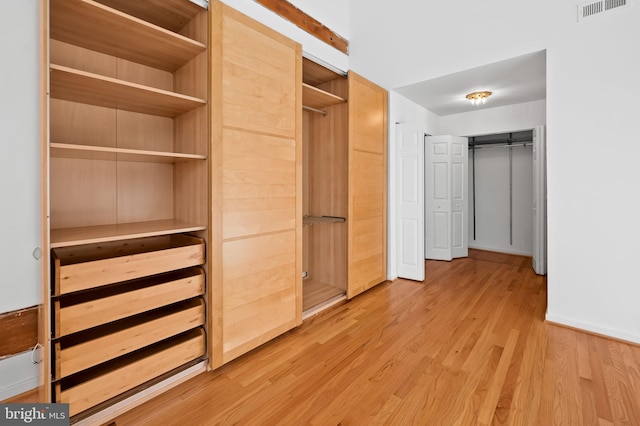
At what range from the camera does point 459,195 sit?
5.23 meters

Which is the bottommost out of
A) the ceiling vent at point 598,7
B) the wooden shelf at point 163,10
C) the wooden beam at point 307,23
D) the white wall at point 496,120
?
the wooden shelf at point 163,10

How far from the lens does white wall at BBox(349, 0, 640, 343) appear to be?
2.36 m

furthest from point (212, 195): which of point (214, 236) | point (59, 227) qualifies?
point (59, 227)

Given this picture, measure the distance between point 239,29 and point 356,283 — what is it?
8.37ft

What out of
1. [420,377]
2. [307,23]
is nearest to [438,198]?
[307,23]

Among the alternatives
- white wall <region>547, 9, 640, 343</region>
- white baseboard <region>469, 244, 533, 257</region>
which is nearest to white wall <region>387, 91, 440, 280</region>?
white wall <region>547, 9, 640, 343</region>

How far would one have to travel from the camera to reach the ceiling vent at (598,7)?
233cm

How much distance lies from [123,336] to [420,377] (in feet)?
5.81

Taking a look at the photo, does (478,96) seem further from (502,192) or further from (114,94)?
(114,94)

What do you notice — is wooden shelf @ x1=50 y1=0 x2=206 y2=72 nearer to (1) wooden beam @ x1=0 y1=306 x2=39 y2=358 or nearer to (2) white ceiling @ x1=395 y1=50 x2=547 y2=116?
(1) wooden beam @ x1=0 y1=306 x2=39 y2=358

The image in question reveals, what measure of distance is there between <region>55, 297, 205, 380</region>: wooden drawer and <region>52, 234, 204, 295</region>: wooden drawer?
28 cm

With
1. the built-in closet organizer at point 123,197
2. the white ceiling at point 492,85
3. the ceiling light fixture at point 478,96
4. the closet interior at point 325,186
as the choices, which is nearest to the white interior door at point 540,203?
the white ceiling at point 492,85

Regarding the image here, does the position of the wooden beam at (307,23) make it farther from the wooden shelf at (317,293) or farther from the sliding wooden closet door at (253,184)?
the wooden shelf at (317,293)

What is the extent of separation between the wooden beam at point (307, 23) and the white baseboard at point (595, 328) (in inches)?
145
